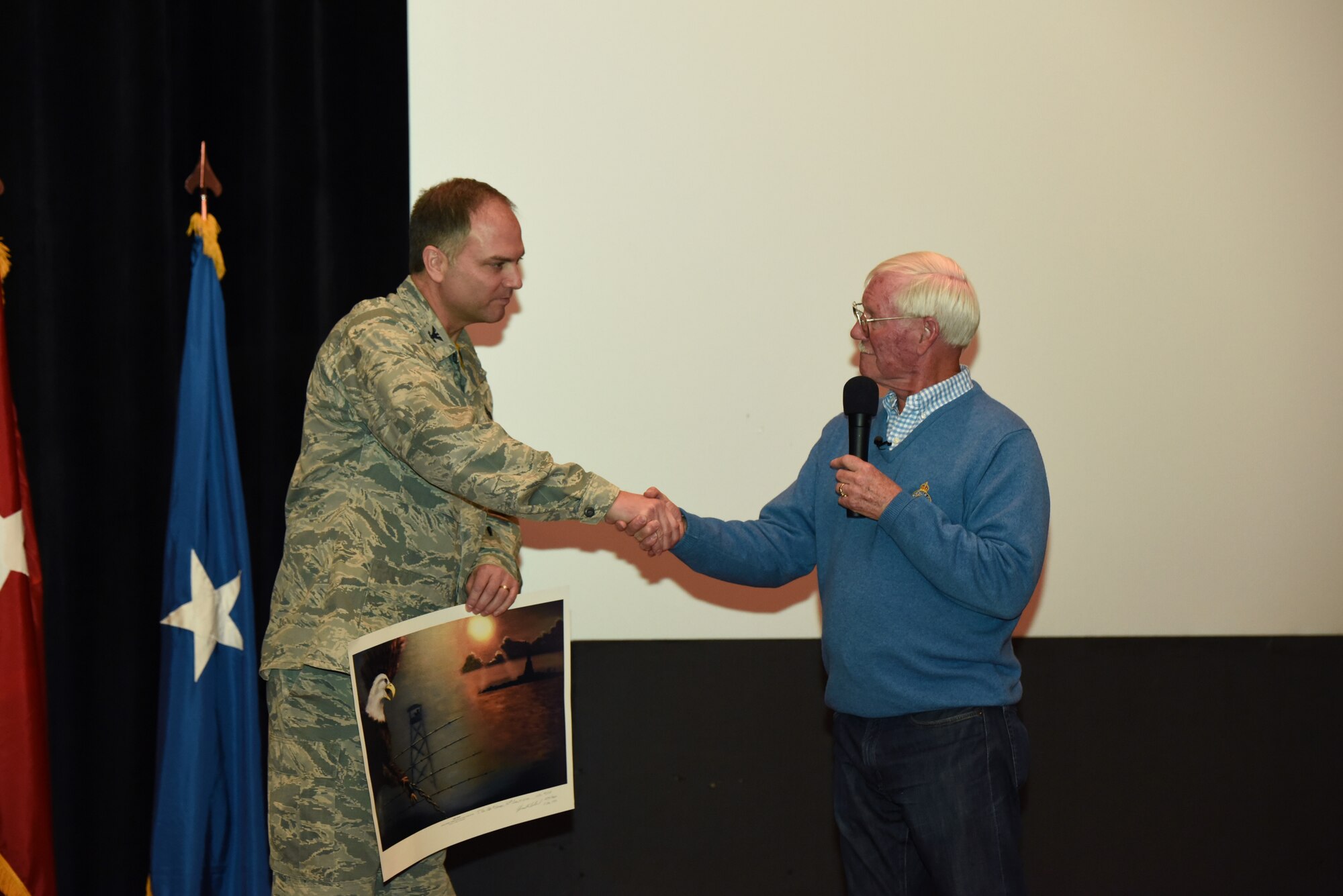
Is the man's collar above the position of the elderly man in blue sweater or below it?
above

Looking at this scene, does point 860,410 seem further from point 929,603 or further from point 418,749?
point 418,749

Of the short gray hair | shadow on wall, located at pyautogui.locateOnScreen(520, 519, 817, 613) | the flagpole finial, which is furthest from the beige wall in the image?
the short gray hair

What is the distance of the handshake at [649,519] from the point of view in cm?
248

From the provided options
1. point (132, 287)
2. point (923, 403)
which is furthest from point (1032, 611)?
point (132, 287)

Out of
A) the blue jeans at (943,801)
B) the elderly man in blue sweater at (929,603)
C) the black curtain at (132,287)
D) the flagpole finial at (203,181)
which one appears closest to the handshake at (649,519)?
the elderly man in blue sweater at (929,603)

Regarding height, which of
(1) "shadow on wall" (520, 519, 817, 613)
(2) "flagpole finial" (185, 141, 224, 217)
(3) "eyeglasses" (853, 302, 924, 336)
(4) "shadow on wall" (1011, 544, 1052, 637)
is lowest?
(4) "shadow on wall" (1011, 544, 1052, 637)

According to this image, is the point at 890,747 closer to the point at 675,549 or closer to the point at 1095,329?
the point at 675,549

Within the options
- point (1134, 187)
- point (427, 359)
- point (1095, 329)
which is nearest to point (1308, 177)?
point (1134, 187)

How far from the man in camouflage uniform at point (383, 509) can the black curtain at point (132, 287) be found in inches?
35.3

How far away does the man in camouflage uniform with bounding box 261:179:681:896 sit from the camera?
2.26 meters

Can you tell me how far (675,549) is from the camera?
2.67 meters

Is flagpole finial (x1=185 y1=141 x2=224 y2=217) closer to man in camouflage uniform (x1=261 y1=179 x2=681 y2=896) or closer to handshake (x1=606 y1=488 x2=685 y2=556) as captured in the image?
man in camouflage uniform (x1=261 y1=179 x2=681 y2=896)

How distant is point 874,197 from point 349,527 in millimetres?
2124

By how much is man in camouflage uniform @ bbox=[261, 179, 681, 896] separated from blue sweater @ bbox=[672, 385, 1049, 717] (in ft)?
1.77
